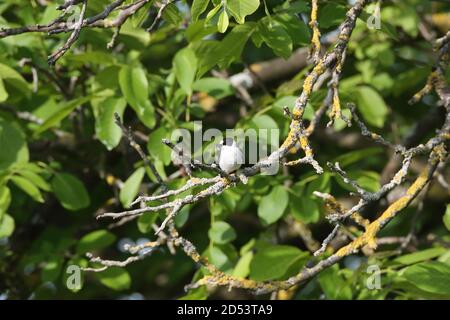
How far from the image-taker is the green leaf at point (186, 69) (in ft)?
10.9

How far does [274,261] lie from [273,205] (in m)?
0.26

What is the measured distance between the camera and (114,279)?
368 centimetres

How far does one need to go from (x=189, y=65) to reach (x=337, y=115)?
1.07m

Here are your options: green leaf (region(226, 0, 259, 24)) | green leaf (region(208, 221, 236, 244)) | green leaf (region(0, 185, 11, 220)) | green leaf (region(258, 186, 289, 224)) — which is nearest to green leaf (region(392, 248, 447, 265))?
green leaf (region(258, 186, 289, 224))

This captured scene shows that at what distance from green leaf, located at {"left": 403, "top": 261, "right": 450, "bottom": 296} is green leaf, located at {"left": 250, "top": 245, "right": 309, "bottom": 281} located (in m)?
0.45

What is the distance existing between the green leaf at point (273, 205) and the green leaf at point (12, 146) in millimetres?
1001

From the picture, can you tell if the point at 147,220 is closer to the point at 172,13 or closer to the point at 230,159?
the point at 230,159

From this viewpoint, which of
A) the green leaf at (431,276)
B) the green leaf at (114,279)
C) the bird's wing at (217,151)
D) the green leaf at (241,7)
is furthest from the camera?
the green leaf at (114,279)

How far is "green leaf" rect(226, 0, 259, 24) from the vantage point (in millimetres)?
2432

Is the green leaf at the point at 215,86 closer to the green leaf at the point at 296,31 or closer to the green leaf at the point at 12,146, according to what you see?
the green leaf at the point at 296,31

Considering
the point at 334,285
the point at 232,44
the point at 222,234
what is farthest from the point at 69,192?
the point at 334,285

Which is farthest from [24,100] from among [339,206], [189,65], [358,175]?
[339,206]

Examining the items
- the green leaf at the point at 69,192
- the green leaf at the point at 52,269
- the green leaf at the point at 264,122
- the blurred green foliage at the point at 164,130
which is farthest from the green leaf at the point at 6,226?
the green leaf at the point at 264,122
